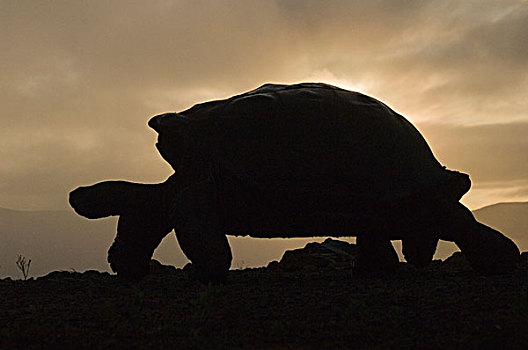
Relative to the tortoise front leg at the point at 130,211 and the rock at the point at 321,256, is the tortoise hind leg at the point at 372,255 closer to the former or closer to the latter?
the rock at the point at 321,256

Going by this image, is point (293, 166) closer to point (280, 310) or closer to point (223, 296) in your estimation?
point (223, 296)

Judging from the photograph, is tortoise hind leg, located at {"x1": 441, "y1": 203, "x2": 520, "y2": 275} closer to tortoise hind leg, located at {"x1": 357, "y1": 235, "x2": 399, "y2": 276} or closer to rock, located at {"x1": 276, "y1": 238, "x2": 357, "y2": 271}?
tortoise hind leg, located at {"x1": 357, "y1": 235, "x2": 399, "y2": 276}

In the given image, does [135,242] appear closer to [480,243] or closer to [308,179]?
[308,179]

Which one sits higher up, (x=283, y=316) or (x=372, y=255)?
(x=372, y=255)

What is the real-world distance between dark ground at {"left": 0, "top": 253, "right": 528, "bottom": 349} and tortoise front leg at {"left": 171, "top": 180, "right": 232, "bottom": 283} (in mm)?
253

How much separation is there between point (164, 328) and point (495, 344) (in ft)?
7.28

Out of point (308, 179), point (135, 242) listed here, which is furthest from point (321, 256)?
point (308, 179)

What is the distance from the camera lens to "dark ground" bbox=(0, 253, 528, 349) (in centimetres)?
380

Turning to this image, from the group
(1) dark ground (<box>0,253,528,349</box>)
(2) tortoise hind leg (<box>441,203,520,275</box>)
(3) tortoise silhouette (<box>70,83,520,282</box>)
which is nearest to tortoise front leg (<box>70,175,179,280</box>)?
(3) tortoise silhouette (<box>70,83,520,282</box>)

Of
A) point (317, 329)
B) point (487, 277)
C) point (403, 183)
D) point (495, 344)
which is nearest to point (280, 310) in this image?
point (317, 329)

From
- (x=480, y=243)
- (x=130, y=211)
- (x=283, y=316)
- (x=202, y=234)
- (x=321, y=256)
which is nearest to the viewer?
(x=283, y=316)

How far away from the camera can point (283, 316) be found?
460cm

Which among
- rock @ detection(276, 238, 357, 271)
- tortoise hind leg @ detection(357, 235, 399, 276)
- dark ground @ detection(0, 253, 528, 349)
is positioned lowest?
dark ground @ detection(0, 253, 528, 349)

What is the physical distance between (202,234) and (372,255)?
2.84 metres
